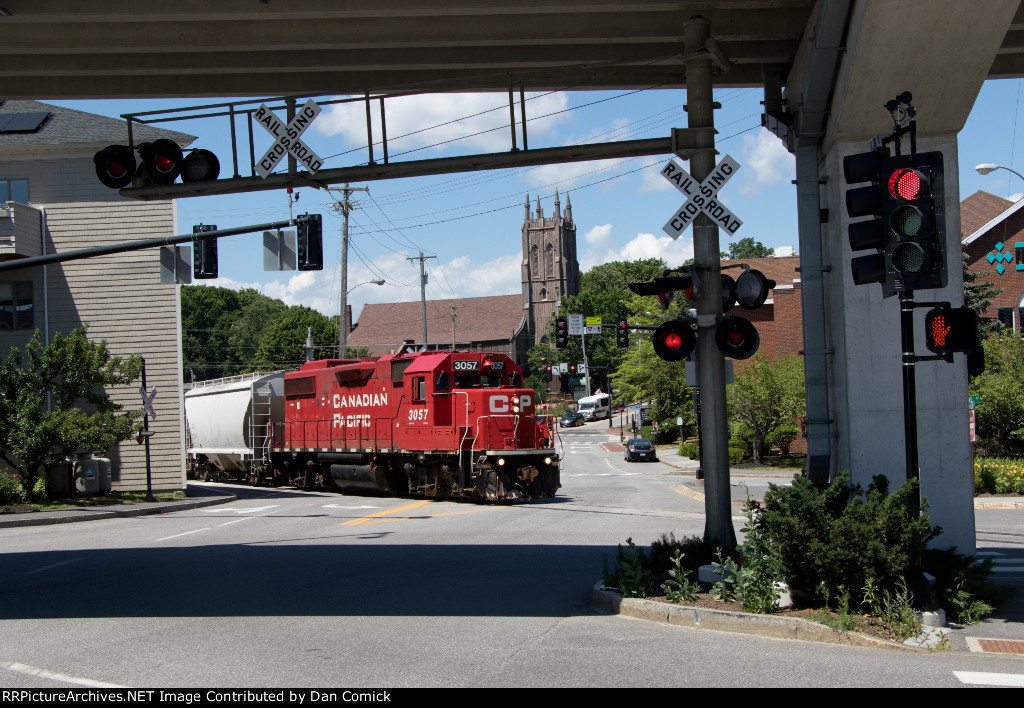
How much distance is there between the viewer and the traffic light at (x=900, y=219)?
824 centimetres

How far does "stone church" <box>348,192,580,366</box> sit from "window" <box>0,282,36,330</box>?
9204 centimetres

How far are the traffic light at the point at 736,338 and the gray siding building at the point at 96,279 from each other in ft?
75.9

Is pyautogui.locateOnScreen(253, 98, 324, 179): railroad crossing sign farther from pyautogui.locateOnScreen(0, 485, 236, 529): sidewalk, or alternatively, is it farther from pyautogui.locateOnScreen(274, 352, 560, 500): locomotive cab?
pyautogui.locateOnScreen(0, 485, 236, 529): sidewalk

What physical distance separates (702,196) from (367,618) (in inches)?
238

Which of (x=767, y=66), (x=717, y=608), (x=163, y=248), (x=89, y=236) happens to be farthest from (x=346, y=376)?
(x=717, y=608)

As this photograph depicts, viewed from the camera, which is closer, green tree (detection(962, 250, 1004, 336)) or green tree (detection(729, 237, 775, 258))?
green tree (detection(962, 250, 1004, 336))

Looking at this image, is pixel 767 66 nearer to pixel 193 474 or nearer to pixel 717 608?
pixel 717 608

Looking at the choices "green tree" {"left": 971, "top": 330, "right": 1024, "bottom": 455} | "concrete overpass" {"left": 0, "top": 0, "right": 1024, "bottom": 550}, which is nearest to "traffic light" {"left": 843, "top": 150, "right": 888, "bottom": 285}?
"concrete overpass" {"left": 0, "top": 0, "right": 1024, "bottom": 550}

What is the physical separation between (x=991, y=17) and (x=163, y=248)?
12.8 m

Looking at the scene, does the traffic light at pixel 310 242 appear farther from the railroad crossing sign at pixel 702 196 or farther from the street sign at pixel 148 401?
the street sign at pixel 148 401

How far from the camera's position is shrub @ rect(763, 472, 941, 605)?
8.34m

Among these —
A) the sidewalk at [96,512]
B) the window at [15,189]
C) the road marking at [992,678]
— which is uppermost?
the window at [15,189]

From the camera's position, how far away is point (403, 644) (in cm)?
830

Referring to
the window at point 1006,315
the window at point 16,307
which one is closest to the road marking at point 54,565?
the window at point 16,307
